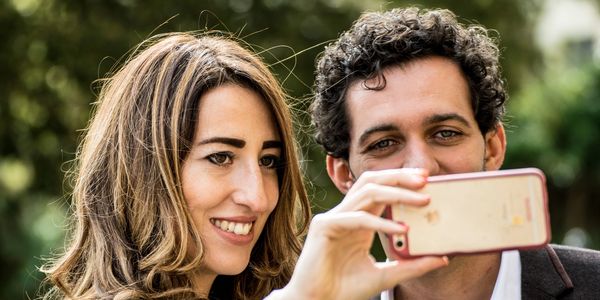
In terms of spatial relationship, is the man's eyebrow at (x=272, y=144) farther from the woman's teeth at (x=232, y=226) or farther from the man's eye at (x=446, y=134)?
the man's eye at (x=446, y=134)

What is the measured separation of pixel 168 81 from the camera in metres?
3.97

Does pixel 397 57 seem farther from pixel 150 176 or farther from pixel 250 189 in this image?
pixel 150 176

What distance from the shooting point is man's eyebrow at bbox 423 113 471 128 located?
3.86 metres

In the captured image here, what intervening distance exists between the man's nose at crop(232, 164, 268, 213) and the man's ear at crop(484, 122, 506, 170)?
1.10 metres

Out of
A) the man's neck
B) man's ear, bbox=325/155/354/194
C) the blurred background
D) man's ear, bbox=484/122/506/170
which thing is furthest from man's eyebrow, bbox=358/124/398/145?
the blurred background

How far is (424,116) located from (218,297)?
132cm

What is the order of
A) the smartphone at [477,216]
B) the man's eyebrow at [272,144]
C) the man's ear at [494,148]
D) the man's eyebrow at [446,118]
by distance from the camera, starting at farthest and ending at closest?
Result: the man's ear at [494,148], the man's eyebrow at [272,144], the man's eyebrow at [446,118], the smartphone at [477,216]

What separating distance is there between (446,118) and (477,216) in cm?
100

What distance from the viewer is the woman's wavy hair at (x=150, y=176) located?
149 inches

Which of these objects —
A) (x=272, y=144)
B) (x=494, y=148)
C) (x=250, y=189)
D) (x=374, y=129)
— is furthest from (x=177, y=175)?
(x=494, y=148)

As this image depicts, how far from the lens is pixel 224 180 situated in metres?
3.77

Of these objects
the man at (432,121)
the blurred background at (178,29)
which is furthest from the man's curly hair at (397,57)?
the blurred background at (178,29)

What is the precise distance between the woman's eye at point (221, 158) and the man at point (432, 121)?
62cm

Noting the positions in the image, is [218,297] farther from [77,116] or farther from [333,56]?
[77,116]
